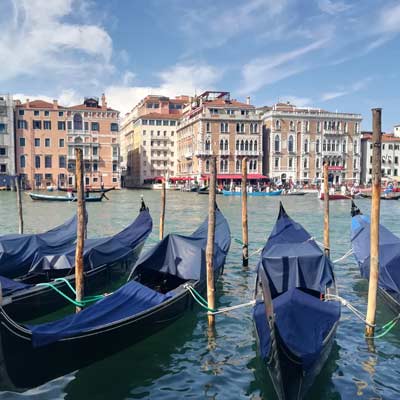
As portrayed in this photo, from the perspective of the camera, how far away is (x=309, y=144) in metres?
45.3

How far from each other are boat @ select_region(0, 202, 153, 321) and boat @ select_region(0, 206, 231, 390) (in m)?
0.98

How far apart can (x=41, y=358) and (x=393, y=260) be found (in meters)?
4.79

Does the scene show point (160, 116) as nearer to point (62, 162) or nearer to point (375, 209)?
point (62, 162)

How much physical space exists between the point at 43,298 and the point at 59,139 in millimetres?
39290

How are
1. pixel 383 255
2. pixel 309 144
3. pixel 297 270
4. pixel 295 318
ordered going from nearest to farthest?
pixel 295 318 < pixel 297 270 < pixel 383 255 < pixel 309 144

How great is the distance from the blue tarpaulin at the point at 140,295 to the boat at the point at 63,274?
3.45ft

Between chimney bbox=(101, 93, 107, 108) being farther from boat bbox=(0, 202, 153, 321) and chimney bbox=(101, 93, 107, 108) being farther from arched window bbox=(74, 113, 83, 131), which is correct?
boat bbox=(0, 202, 153, 321)

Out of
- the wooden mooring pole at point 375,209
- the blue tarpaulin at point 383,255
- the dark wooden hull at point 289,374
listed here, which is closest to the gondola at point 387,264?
the blue tarpaulin at point 383,255

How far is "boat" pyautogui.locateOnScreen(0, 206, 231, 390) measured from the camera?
3848mm

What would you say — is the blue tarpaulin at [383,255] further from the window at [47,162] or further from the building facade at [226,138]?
the window at [47,162]

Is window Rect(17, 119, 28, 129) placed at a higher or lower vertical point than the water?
higher

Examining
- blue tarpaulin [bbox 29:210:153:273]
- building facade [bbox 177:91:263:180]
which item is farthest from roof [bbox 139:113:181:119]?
blue tarpaulin [bbox 29:210:153:273]

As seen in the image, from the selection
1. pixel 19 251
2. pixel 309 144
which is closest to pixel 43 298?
pixel 19 251

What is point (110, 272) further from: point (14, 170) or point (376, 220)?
point (14, 170)
